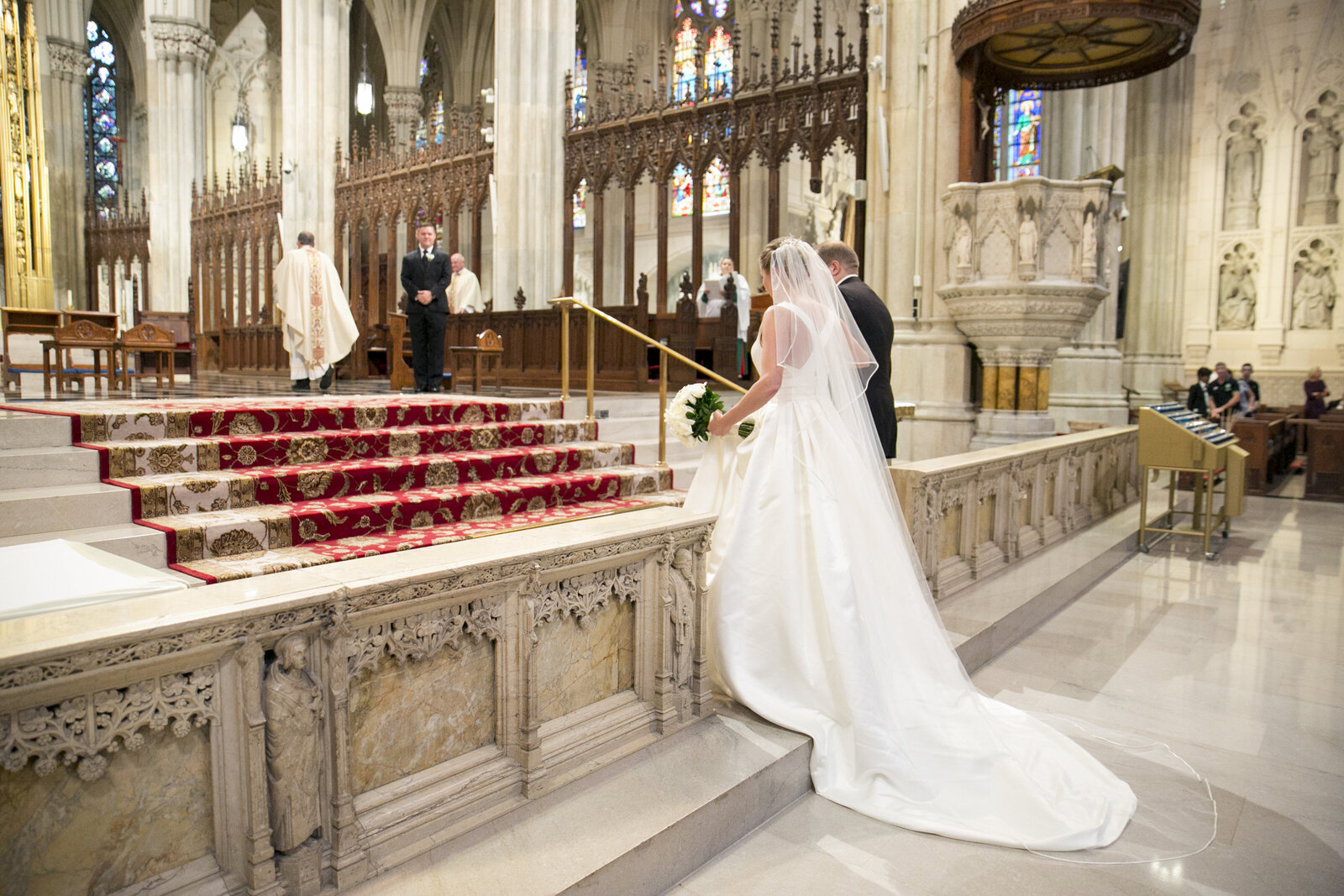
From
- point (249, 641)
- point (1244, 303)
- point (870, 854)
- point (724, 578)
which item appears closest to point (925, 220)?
point (724, 578)

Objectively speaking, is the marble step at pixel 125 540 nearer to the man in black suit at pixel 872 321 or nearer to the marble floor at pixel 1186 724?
the marble floor at pixel 1186 724

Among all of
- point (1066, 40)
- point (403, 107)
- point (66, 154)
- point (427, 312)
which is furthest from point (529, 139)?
point (66, 154)

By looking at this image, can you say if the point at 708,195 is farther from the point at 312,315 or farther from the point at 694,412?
the point at 694,412

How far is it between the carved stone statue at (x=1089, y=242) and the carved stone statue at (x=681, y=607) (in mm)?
6526

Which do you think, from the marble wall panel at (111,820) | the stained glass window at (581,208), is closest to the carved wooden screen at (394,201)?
the stained glass window at (581,208)

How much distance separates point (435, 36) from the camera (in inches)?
884

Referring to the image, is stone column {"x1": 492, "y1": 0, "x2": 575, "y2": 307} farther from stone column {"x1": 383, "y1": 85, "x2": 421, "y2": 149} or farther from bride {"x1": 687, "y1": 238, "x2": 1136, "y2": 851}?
bride {"x1": 687, "y1": 238, "x2": 1136, "y2": 851}

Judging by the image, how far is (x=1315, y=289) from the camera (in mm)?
13977

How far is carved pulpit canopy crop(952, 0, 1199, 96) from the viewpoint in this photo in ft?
21.5

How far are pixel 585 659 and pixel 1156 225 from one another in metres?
14.8

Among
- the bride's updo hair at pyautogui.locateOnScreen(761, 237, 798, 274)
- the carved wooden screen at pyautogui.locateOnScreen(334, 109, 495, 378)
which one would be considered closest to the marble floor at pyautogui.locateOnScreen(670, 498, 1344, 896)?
the bride's updo hair at pyautogui.locateOnScreen(761, 237, 798, 274)

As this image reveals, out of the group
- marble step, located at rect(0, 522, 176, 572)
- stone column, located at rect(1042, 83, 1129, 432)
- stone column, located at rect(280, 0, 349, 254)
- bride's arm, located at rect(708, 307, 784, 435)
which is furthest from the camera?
stone column, located at rect(280, 0, 349, 254)

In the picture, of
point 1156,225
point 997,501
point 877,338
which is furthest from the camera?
point 1156,225

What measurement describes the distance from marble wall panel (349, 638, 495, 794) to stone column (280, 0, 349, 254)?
14.2m
